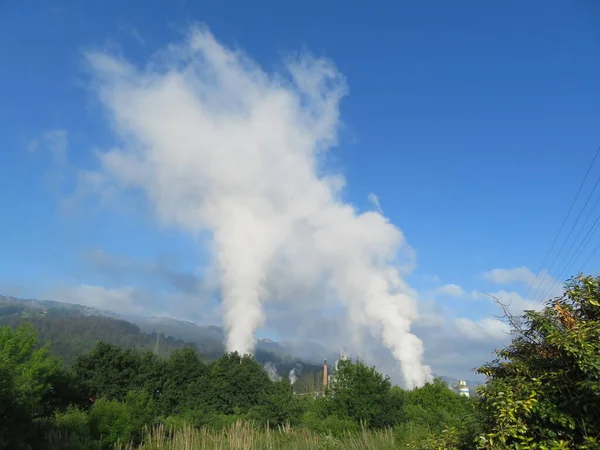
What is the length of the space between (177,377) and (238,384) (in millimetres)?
4946

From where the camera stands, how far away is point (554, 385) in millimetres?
5477

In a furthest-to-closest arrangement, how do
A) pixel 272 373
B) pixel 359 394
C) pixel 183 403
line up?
pixel 272 373 < pixel 183 403 < pixel 359 394

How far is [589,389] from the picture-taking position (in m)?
4.88

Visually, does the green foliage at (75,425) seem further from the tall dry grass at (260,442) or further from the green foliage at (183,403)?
the tall dry grass at (260,442)

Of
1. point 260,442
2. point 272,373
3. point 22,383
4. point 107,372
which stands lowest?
point 260,442

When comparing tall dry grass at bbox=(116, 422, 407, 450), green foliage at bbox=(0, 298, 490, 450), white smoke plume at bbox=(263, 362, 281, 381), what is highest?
white smoke plume at bbox=(263, 362, 281, 381)

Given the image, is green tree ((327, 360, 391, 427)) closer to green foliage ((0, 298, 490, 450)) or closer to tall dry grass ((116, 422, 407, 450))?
green foliage ((0, 298, 490, 450))

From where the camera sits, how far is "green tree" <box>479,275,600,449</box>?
497cm

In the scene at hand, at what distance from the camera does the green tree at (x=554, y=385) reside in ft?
16.3

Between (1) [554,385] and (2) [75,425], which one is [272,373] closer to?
(2) [75,425]

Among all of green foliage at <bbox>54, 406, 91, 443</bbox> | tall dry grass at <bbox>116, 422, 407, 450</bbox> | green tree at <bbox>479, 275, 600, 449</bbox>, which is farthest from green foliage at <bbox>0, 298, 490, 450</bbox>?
green tree at <bbox>479, 275, 600, 449</bbox>

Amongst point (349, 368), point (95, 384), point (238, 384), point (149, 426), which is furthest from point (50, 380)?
point (349, 368)

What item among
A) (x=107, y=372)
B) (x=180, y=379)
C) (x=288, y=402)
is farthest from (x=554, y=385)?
(x=180, y=379)

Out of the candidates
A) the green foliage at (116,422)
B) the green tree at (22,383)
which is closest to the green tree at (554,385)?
the green tree at (22,383)
